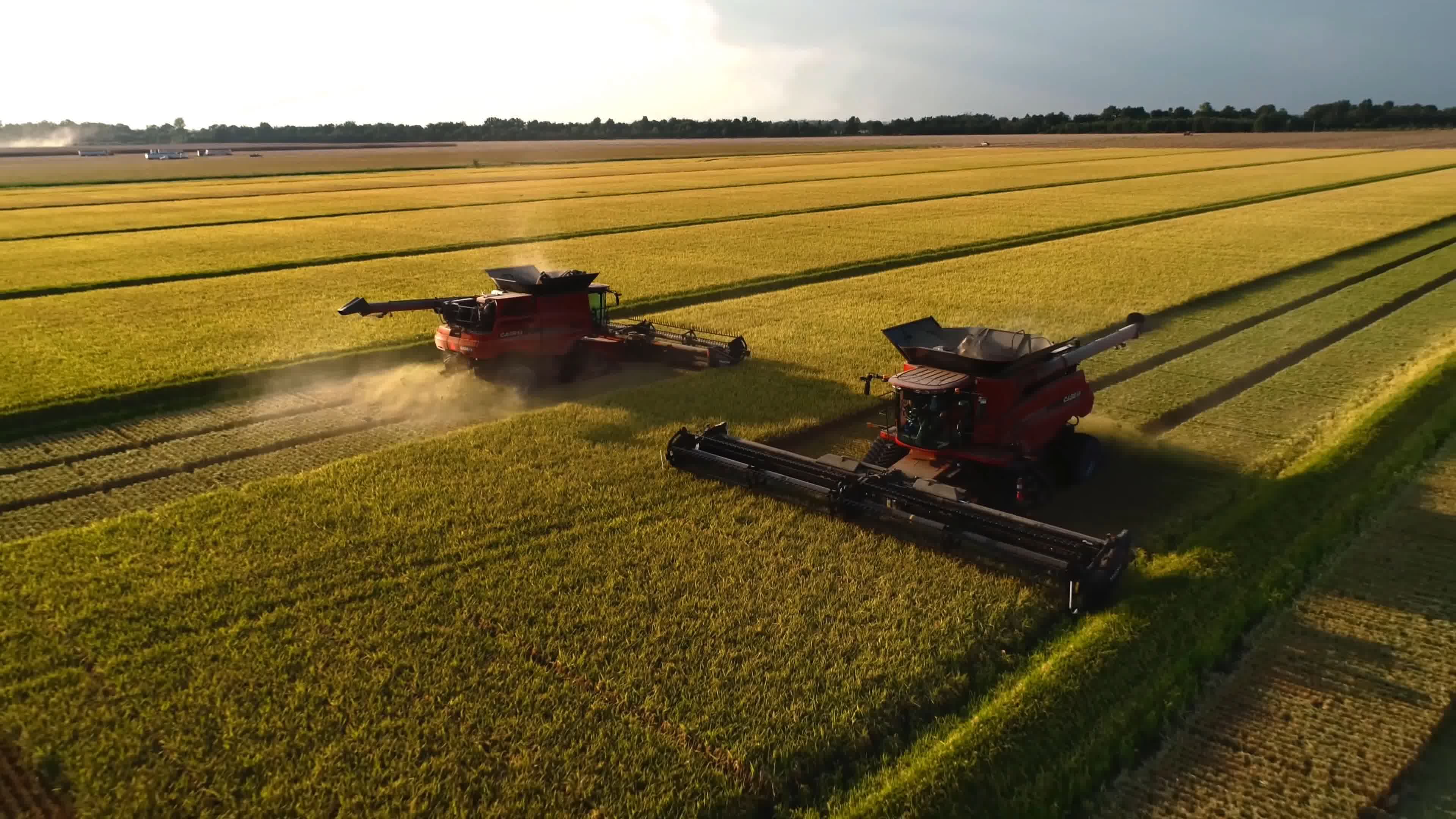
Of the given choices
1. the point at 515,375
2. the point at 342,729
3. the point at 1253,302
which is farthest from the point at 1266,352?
the point at 342,729

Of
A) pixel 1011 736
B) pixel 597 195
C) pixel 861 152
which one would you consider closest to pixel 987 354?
pixel 1011 736

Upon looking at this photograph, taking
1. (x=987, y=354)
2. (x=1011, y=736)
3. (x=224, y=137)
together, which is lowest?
(x=1011, y=736)

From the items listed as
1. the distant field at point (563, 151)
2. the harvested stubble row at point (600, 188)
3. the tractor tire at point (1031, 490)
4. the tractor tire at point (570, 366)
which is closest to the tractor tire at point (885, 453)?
the tractor tire at point (1031, 490)

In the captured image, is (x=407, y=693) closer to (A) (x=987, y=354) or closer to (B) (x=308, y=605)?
(B) (x=308, y=605)

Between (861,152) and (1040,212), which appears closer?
(1040,212)

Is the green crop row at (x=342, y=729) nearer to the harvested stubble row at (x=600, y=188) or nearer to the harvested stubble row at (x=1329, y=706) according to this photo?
the harvested stubble row at (x=1329, y=706)

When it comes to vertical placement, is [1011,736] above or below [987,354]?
below

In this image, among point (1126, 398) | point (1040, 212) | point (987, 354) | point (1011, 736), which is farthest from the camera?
point (1040, 212)

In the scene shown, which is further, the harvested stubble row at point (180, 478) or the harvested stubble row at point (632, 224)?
the harvested stubble row at point (632, 224)
